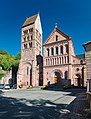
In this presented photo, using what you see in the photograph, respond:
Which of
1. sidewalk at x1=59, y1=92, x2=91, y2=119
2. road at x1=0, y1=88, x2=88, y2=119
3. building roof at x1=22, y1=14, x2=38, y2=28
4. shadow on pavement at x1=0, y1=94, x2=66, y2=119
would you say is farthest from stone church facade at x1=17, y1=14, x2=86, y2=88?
shadow on pavement at x1=0, y1=94, x2=66, y2=119

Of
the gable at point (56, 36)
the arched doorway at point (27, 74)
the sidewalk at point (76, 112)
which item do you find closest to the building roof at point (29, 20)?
the gable at point (56, 36)

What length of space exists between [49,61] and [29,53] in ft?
26.3

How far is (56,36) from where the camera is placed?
148 feet

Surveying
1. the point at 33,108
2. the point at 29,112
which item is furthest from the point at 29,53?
the point at 29,112

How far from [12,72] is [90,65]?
4147cm

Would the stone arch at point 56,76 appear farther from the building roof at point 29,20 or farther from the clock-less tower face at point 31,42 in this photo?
the building roof at point 29,20

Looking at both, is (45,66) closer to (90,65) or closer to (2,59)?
(2,59)

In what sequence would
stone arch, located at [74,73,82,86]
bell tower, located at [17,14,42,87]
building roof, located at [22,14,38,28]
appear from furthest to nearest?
building roof, located at [22,14,38,28] → bell tower, located at [17,14,42,87] → stone arch, located at [74,73,82,86]

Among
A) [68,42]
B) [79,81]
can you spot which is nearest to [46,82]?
[79,81]

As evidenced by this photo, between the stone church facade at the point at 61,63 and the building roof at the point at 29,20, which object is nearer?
the stone church facade at the point at 61,63

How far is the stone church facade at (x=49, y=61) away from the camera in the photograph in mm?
40562

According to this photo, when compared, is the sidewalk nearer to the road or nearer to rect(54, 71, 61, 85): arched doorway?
the road

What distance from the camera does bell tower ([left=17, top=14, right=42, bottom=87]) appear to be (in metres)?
46.8

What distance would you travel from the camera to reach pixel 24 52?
50688 millimetres
